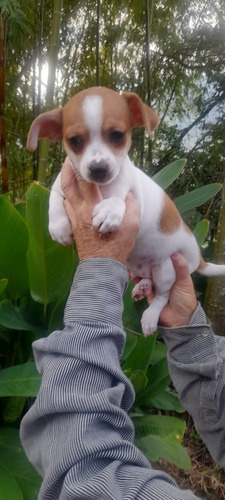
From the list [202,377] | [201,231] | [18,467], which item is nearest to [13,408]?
[18,467]

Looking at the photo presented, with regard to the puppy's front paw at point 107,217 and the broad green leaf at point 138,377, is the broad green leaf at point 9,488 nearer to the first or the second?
the broad green leaf at point 138,377

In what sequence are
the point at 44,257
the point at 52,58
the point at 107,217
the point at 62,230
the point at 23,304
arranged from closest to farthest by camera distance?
the point at 107,217, the point at 62,230, the point at 44,257, the point at 23,304, the point at 52,58

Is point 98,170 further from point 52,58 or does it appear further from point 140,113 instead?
point 52,58

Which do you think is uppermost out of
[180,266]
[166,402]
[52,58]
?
[52,58]

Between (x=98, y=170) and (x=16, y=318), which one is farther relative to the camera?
(x=16, y=318)

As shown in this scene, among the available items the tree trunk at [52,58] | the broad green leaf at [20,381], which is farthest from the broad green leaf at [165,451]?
the tree trunk at [52,58]

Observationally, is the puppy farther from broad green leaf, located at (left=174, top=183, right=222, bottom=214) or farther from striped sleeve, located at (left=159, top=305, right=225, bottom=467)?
broad green leaf, located at (left=174, top=183, right=222, bottom=214)

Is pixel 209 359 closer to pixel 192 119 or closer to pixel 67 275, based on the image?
pixel 67 275

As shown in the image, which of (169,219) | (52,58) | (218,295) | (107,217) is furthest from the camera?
(218,295)
